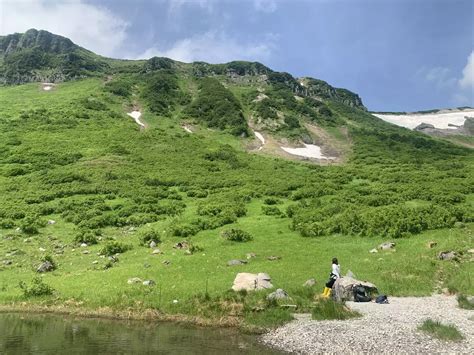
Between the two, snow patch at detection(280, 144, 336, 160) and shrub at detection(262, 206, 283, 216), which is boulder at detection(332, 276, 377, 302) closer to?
shrub at detection(262, 206, 283, 216)

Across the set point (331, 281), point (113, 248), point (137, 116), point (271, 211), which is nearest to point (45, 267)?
point (113, 248)

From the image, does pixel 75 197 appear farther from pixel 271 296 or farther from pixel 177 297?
pixel 271 296

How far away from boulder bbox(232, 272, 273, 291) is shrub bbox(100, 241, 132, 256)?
11633mm

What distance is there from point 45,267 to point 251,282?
14.7 metres

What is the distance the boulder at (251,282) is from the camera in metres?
25.8

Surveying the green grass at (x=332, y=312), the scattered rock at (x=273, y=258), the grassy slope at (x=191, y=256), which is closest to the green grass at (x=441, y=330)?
the green grass at (x=332, y=312)

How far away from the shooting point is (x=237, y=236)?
36.9 metres

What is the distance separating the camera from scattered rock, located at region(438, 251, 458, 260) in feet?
98.3

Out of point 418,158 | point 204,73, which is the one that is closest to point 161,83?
point 204,73

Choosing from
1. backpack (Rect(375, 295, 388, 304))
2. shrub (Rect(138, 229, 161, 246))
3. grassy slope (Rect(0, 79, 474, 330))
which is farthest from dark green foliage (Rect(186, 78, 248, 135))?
backpack (Rect(375, 295, 388, 304))

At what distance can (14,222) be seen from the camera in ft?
137

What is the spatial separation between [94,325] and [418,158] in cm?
8266

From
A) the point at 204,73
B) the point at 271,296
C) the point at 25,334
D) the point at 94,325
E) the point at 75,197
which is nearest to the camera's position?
the point at 25,334

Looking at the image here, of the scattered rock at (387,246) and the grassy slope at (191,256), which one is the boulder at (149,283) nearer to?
the grassy slope at (191,256)
